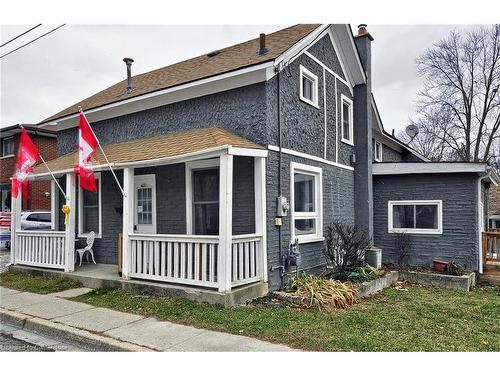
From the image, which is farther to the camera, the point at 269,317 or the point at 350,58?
the point at 350,58

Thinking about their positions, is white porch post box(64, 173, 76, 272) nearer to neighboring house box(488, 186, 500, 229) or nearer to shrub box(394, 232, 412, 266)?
shrub box(394, 232, 412, 266)

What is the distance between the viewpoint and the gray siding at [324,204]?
7895 millimetres

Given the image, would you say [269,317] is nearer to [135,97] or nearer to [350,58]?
[135,97]

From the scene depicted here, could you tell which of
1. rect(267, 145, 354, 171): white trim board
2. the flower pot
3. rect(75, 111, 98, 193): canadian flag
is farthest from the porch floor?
the flower pot

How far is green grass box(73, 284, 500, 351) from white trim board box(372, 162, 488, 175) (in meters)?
4.12

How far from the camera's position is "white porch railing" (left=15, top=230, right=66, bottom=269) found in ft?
30.7

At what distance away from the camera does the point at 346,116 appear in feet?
40.1

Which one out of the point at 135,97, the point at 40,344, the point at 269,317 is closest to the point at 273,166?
the point at 269,317

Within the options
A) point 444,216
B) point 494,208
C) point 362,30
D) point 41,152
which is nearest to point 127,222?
point 444,216

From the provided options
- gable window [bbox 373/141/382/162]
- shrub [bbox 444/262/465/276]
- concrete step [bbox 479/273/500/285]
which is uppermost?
gable window [bbox 373/141/382/162]

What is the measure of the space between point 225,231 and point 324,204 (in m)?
4.11

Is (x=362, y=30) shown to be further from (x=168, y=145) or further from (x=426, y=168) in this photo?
(x=168, y=145)
